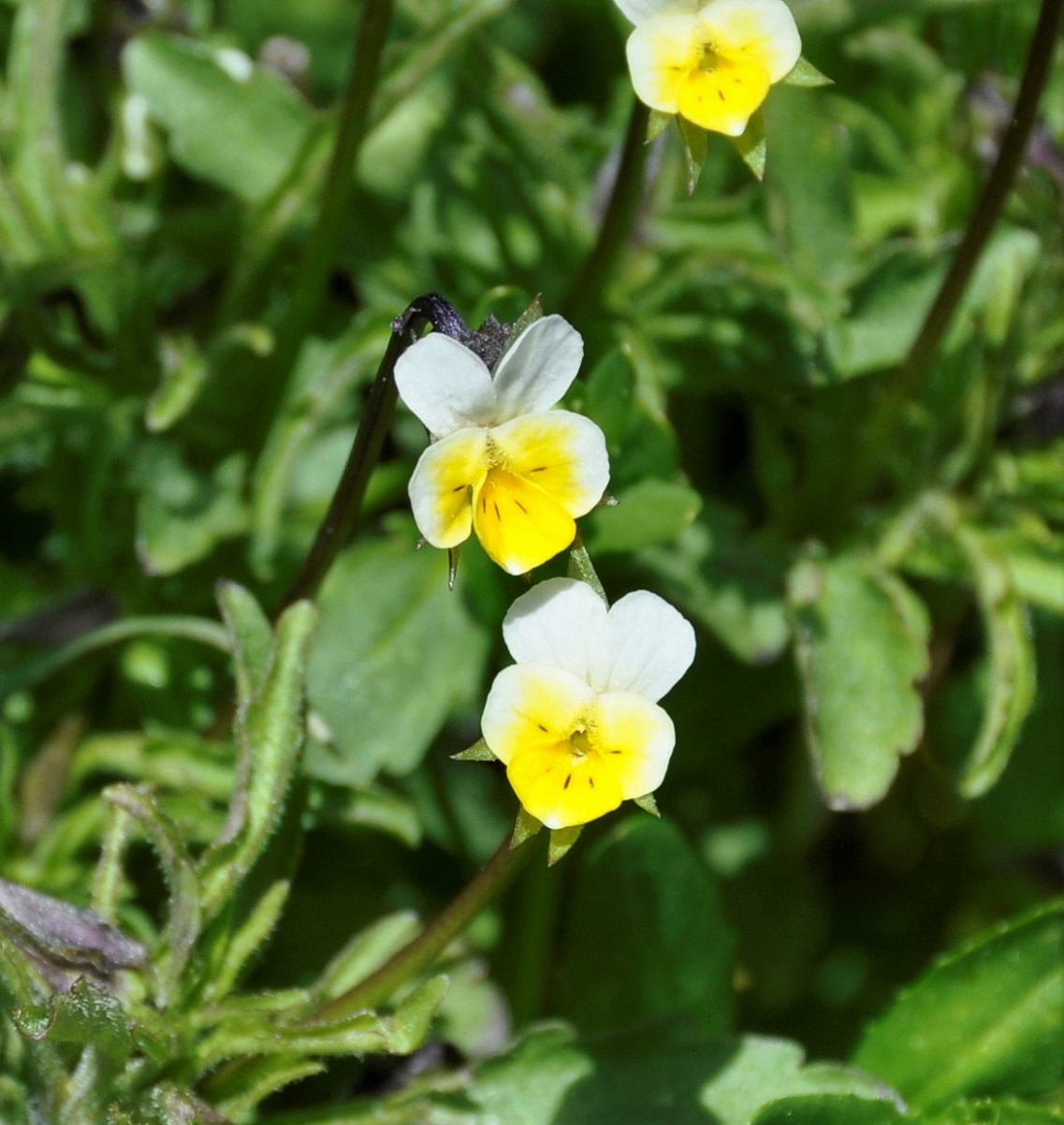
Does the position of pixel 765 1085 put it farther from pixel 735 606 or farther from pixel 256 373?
pixel 256 373

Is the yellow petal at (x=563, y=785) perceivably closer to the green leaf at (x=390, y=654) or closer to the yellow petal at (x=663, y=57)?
the yellow petal at (x=663, y=57)

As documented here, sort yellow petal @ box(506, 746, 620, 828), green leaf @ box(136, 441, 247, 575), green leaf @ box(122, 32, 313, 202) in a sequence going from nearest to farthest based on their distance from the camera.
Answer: yellow petal @ box(506, 746, 620, 828) → green leaf @ box(136, 441, 247, 575) → green leaf @ box(122, 32, 313, 202)

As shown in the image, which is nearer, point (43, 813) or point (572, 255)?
point (43, 813)

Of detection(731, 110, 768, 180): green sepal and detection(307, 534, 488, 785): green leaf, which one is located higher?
detection(731, 110, 768, 180): green sepal

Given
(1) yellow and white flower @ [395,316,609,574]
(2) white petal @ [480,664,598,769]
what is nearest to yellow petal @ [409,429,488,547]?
(1) yellow and white flower @ [395,316,609,574]

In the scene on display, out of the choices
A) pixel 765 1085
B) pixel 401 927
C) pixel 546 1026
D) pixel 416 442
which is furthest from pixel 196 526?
pixel 765 1085

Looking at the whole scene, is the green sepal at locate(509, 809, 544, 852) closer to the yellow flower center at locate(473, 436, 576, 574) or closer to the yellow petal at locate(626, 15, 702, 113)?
the yellow flower center at locate(473, 436, 576, 574)
